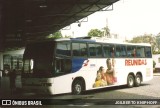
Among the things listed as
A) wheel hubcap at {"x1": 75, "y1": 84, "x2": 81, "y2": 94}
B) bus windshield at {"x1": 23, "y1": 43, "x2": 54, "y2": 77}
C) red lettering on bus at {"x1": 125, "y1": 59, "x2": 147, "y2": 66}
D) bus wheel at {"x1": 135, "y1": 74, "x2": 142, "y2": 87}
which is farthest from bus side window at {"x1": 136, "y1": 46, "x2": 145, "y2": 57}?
bus windshield at {"x1": 23, "y1": 43, "x2": 54, "y2": 77}

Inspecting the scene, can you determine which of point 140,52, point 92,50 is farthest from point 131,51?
point 92,50

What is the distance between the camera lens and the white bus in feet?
51.6

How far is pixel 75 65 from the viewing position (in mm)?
16734

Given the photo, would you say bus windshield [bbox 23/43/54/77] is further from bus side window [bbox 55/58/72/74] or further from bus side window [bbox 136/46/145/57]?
bus side window [bbox 136/46/145/57]

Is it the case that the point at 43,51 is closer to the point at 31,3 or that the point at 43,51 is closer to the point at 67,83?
the point at 67,83

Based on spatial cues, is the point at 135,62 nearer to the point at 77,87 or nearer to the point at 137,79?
the point at 137,79

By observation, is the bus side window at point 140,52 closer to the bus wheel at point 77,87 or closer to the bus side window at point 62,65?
the bus wheel at point 77,87

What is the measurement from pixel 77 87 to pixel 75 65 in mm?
1146

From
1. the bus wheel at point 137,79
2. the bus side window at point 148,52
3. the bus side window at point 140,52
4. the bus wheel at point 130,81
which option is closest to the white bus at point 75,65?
the bus wheel at point 130,81

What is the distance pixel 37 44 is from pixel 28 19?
10766 millimetres

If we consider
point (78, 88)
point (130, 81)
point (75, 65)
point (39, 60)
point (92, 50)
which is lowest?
point (78, 88)

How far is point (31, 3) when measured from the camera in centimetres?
2070

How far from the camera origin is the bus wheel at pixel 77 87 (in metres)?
16.7

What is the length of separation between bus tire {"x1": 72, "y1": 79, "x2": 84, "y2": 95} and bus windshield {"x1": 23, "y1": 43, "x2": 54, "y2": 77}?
1.78m
